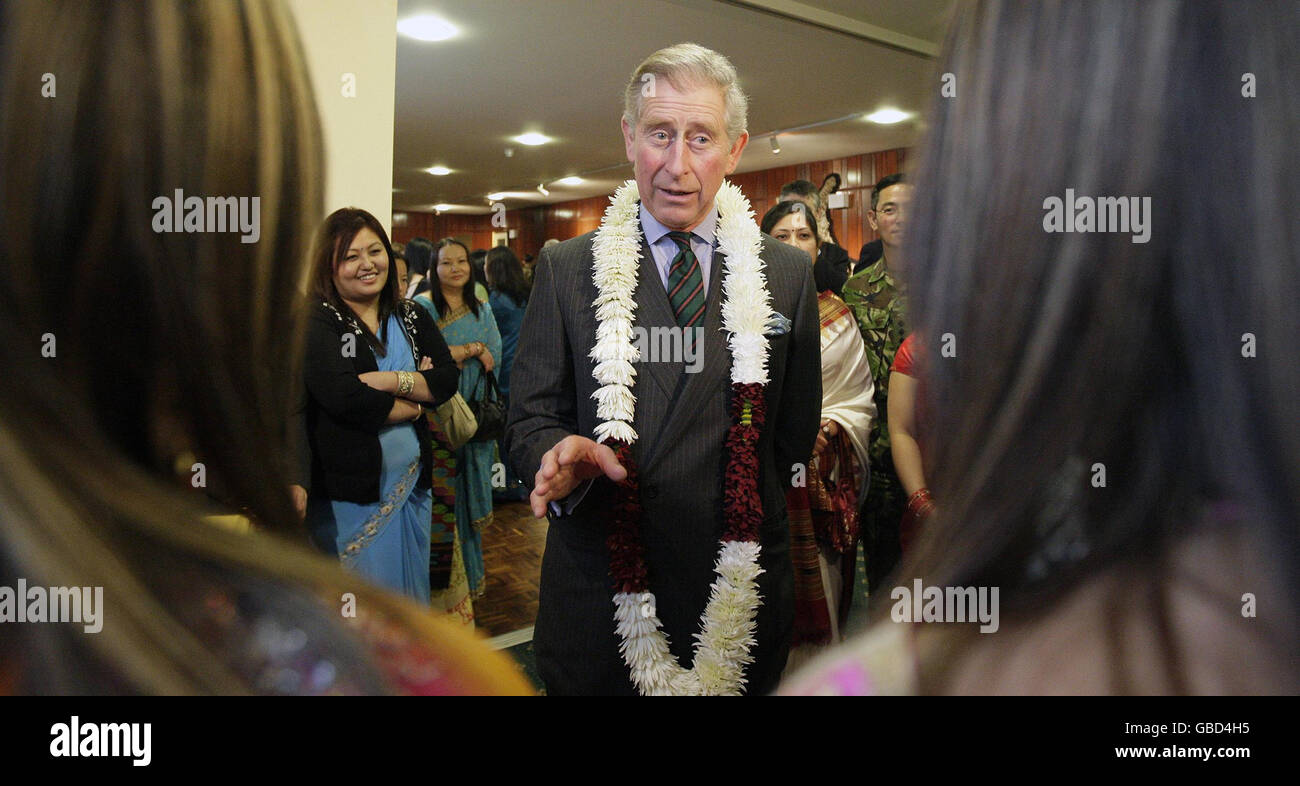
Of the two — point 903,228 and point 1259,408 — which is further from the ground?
point 903,228

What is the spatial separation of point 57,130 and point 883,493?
1949 millimetres

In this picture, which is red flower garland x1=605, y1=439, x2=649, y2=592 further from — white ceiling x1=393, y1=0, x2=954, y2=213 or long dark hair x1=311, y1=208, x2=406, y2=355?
white ceiling x1=393, y1=0, x2=954, y2=213

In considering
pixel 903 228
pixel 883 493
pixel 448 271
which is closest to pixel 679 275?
pixel 903 228

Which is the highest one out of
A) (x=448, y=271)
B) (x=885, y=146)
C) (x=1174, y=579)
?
(x=885, y=146)

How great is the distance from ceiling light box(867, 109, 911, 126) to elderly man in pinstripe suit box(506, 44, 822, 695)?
11.4ft

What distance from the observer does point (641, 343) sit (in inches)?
47.1

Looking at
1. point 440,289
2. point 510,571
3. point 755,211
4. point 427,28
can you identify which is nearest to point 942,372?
point 440,289

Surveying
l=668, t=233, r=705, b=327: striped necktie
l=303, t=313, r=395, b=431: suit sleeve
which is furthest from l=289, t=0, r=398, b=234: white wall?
l=668, t=233, r=705, b=327: striped necktie

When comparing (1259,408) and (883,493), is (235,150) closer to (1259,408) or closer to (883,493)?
(1259,408)

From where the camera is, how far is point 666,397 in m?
1.20

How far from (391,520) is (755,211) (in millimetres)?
3327

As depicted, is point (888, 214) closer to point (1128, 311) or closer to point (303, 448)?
point (303, 448)

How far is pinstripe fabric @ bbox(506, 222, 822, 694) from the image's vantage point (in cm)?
119

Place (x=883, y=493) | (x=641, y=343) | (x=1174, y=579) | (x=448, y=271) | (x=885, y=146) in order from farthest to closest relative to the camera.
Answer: (x=885, y=146), (x=448, y=271), (x=883, y=493), (x=641, y=343), (x=1174, y=579)
